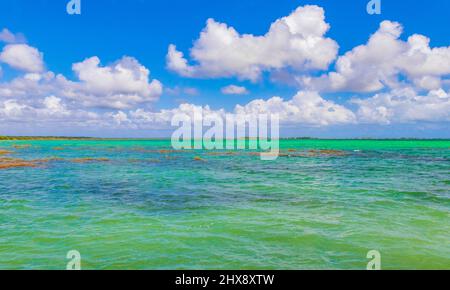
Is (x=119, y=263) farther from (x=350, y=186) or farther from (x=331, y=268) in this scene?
(x=350, y=186)

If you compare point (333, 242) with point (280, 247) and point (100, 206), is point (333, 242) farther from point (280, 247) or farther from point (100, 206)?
point (100, 206)

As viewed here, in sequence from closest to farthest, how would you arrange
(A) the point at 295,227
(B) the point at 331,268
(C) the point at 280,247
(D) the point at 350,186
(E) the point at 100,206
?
1. (B) the point at 331,268
2. (C) the point at 280,247
3. (A) the point at 295,227
4. (E) the point at 100,206
5. (D) the point at 350,186

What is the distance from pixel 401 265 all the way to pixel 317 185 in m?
17.8

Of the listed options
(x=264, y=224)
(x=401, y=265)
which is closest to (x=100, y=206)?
(x=264, y=224)

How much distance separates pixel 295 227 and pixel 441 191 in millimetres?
16955

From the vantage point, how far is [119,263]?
1153 centimetres

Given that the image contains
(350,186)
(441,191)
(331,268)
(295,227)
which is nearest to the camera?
(331,268)

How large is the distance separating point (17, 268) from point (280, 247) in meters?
9.80

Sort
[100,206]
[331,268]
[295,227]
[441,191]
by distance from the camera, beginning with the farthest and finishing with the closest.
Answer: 1. [441,191]
2. [100,206]
3. [295,227]
4. [331,268]

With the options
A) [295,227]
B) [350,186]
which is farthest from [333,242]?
[350,186]

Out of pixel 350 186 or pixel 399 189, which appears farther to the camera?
pixel 350 186
